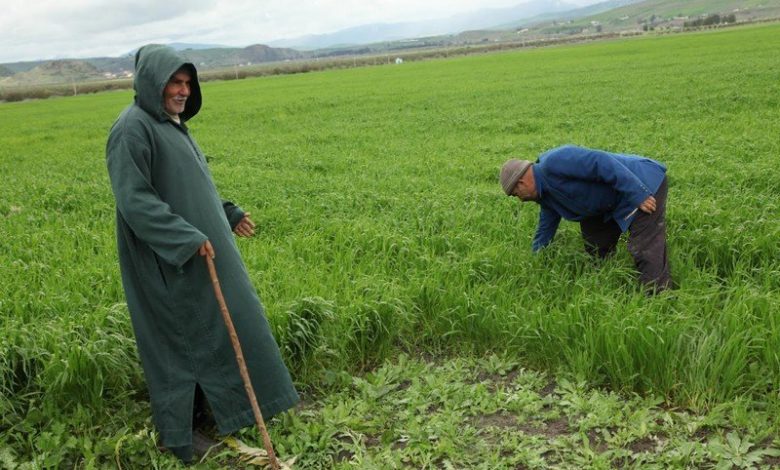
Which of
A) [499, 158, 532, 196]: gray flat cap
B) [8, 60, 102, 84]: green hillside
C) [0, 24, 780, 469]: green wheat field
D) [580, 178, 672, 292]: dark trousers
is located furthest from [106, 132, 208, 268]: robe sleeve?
[8, 60, 102, 84]: green hillside

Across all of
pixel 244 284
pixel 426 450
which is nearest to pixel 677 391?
pixel 426 450

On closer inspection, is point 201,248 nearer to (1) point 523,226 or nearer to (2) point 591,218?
(2) point 591,218

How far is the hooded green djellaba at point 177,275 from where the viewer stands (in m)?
2.94

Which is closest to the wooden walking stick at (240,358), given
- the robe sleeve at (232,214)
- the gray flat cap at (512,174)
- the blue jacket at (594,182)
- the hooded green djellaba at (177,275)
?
the hooded green djellaba at (177,275)

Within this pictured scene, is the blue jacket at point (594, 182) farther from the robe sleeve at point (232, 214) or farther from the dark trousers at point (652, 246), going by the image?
the robe sleeve at point (232, 214)

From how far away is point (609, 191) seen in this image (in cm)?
467

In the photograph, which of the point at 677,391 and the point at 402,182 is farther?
the point at 402,182

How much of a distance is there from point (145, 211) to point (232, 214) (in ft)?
2.47

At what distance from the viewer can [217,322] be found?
10.5 feet

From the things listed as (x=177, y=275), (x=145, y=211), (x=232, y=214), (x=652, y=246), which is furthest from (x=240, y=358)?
(x=652, y=246)

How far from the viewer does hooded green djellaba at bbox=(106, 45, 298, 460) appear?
9.66 ft

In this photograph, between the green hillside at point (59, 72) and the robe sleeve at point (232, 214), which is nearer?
the robe sleeve at point (232, 214)

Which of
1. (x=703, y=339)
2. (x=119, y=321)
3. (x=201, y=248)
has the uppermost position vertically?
(x=201, y=248)

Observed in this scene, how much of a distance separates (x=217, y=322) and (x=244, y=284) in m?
0.24
